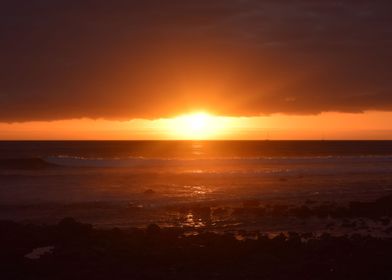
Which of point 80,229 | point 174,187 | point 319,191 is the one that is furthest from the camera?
point 174,187

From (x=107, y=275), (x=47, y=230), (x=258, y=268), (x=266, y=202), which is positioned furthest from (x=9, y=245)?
(x=266, y=202)

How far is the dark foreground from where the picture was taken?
43.1 ft

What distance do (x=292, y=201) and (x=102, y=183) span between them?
16.5 m

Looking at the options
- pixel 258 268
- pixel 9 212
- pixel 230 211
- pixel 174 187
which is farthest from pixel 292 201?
pixel 258 268

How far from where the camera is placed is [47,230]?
60.5 ft

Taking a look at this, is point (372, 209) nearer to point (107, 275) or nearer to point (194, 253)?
point (194, 253)

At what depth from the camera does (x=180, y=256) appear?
1488cm

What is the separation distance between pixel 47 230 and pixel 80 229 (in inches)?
45.7

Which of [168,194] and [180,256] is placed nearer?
[180,256]

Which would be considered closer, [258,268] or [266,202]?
[258,268]

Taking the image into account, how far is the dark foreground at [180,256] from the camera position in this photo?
13.1 metres

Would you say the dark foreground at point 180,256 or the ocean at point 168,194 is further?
the ocean at point 168,194

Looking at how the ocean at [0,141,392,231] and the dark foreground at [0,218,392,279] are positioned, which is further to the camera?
the ocean at [0,141,392,231]

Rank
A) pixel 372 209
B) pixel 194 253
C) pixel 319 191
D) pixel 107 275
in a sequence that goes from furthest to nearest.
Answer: pixel 319 191 < pixel 372 209 < pixel 194 253 < pixel 107 275
